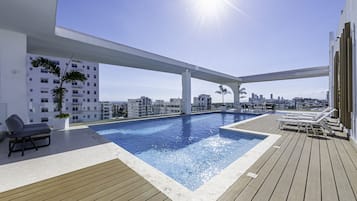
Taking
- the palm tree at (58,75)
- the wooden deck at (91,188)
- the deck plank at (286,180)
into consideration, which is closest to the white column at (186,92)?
the palm tree at (58,75)

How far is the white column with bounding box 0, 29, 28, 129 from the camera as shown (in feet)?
13.7

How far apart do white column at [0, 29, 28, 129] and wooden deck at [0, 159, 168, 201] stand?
13.1 ft

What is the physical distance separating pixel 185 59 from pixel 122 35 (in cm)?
446

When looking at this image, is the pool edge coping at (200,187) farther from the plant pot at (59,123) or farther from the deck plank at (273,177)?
the plant pot at (59,123)

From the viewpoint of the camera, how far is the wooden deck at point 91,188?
5.14ft

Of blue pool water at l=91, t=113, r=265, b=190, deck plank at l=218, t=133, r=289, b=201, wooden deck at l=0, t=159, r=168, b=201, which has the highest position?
deck plank at l=218, t=133, r=289, b=201

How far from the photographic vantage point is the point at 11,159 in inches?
104

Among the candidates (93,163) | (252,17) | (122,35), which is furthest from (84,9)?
(252,17)

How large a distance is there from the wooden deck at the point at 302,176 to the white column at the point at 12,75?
19.7ft

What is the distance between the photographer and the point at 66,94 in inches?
985

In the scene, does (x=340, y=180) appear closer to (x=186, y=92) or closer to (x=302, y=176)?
(x=302, y=176)

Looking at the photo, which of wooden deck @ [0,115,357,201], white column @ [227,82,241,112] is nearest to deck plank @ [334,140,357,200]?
wooden deck @ [0,115,357,201]

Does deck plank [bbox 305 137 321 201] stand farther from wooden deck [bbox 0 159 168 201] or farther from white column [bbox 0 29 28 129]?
white column [bbox 0 29 28 129]

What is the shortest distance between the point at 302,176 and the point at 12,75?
23.4 ft
